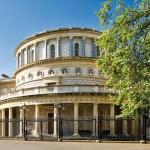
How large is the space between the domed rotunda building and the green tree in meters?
15.4

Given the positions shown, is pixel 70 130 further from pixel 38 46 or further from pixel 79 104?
pixel 38 46

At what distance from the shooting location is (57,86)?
1405 inches

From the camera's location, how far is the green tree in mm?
18312

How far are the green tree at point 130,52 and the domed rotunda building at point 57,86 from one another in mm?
15419

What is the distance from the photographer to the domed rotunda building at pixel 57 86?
35375mm

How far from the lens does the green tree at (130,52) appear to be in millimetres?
18312

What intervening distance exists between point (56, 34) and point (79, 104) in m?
12.4

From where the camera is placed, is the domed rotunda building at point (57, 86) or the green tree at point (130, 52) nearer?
the green tree at point (130, 52)

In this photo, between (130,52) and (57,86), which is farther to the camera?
(57,86)

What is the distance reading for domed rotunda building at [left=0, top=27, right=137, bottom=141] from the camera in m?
35.4

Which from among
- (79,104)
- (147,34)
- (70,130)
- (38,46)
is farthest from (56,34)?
(147,34)

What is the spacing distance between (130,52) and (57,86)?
18.2 m

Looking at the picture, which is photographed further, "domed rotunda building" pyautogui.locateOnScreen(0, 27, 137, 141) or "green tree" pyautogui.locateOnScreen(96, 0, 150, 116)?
"domed rotunda building" pyautogui.locateOnScreen(0, 27, 137, 141)

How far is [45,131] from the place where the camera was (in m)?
38.9
